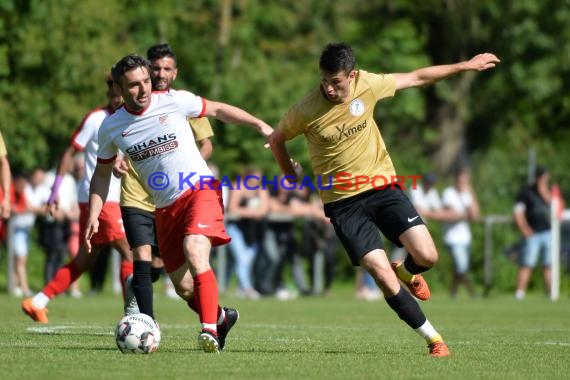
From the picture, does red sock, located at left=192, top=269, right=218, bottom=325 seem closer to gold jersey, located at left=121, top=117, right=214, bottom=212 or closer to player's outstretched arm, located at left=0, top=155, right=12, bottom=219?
gold jersey, located at left=121, top=117, right=214, bottom=212

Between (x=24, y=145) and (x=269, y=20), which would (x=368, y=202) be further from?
(x=269, y=20)

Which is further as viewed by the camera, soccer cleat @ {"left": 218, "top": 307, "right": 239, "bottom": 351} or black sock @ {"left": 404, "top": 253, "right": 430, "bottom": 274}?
black sock @ {"left": 404, "top": 253, "right": 430, "bottom": 274}

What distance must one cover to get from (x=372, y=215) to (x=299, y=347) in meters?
1.28

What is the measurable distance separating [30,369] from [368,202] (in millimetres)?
3105

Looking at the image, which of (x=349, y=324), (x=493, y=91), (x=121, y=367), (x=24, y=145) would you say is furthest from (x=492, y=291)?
(x=121, y=367)

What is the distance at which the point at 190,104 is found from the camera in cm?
1000

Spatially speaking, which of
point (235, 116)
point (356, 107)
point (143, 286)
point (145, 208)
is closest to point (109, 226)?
point (145, 208)

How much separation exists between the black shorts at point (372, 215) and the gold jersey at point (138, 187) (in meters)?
1.76

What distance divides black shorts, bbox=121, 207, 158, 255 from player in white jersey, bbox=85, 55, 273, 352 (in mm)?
971

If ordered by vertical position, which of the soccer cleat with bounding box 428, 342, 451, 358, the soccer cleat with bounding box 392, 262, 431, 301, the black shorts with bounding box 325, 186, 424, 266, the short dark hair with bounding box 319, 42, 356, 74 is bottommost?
the soccer cleat with bounding box 428, 342, 451, 358

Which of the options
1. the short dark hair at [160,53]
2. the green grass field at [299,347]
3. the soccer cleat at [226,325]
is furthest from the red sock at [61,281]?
the soccer cleat at [226,325]

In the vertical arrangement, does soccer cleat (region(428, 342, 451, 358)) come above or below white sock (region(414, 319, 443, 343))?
below

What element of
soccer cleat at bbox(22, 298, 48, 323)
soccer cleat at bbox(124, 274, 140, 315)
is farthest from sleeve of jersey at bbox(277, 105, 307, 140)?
soccer cleat at bbox(22, 298, 48, 323)

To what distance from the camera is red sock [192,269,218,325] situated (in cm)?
949
